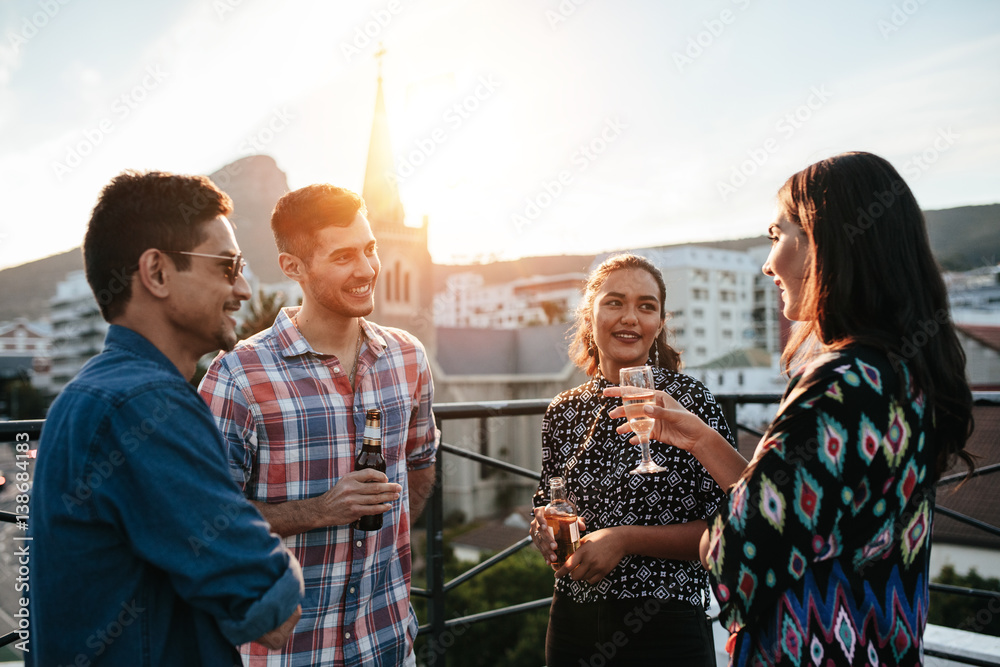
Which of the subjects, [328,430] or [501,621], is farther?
[501,621]

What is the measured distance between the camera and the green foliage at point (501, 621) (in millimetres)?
16244

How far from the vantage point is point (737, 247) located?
10356cm

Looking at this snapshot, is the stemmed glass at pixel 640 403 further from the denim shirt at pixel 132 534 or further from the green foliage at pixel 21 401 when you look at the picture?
the green foliage at pixel 21 401

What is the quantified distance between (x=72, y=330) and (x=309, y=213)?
4855 inches

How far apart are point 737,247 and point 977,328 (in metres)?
67.9

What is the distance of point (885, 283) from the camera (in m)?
1.60

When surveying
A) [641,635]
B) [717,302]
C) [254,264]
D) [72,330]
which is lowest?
[641,635]

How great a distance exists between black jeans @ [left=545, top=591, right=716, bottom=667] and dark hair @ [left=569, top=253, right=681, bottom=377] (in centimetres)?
101

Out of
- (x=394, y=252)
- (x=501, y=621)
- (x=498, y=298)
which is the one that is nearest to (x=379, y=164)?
(x=394, y=252)

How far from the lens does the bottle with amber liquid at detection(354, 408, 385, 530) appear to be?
2156 millimetres

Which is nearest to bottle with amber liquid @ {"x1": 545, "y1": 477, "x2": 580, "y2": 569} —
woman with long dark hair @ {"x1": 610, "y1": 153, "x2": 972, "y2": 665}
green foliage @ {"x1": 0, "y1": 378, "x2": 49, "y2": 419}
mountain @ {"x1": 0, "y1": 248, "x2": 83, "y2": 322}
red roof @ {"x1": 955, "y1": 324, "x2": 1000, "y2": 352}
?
woman with long dark hair @ {"x1": 610, "y1": 153, "x2": 972, "y2": 665}

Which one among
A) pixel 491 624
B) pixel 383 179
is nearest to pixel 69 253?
pixel 383 179

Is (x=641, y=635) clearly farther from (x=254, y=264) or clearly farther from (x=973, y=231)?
(x=254, y=264)

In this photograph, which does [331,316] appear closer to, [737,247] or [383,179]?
[383,179]
